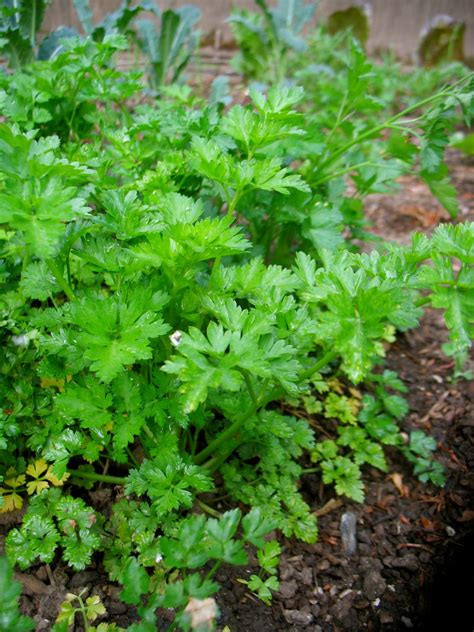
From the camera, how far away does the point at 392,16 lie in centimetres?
594

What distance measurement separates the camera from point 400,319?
123cm

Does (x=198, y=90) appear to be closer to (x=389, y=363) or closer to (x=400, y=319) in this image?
(x=389, y=363)

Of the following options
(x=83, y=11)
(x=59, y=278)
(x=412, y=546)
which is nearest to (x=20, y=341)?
(x=59, y=278)

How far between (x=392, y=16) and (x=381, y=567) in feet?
19.6

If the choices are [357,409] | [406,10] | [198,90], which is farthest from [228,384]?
[406,10]

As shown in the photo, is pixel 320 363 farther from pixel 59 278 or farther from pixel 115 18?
pixel 115 18

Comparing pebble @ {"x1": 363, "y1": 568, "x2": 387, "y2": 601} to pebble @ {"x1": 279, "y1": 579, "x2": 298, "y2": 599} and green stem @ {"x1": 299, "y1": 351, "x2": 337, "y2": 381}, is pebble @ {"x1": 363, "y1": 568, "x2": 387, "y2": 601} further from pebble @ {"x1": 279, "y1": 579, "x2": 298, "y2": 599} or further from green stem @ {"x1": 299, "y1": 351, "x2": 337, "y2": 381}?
green stem @ {"x1": 299, "y1": 351, "x2": 337, "y2": 381}

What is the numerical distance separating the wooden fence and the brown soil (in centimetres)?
490

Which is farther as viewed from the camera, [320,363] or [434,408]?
[434,408]

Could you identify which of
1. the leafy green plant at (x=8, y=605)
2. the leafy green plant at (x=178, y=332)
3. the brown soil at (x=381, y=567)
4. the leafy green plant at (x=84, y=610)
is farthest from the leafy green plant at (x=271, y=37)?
the leafy green plant at (x=8, y=605)

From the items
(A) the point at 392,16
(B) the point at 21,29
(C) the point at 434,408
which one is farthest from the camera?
(A) the point at 392,16

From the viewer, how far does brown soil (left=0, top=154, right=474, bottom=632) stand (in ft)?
5.05

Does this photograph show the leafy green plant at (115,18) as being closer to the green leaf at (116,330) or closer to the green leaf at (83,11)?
the green leaf at (83,11)

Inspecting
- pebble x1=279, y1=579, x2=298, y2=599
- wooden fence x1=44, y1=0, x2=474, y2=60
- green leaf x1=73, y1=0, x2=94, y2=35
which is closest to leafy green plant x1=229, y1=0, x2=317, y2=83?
wooden fence x1=44, y1=0, x2=474, y2=60
